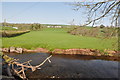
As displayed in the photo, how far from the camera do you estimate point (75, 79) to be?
8.92 meters

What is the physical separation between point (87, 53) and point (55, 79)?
9465mm

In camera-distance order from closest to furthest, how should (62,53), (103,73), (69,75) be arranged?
(69,75)
(103,73)
(62,53)

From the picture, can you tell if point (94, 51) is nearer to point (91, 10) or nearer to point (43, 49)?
point (43, 49)

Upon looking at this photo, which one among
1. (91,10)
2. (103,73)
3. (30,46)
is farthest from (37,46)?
(91,10)

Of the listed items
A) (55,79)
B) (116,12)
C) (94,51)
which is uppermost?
(116,12)

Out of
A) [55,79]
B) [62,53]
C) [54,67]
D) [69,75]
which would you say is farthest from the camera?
[62,53]

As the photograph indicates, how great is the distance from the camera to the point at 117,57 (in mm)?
15836

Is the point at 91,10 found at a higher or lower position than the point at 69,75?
higher

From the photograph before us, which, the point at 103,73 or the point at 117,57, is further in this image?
the point at 117,57

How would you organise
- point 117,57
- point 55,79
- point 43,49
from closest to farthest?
point 55,79
point 117,57
point 43,49

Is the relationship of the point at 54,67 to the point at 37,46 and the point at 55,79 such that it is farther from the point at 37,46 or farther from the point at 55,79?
the point at 37,46

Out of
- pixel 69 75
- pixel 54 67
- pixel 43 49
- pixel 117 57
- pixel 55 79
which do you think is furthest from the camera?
pixel 43 49

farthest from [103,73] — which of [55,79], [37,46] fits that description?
[37,46]

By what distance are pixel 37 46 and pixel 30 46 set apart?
3.93ft
